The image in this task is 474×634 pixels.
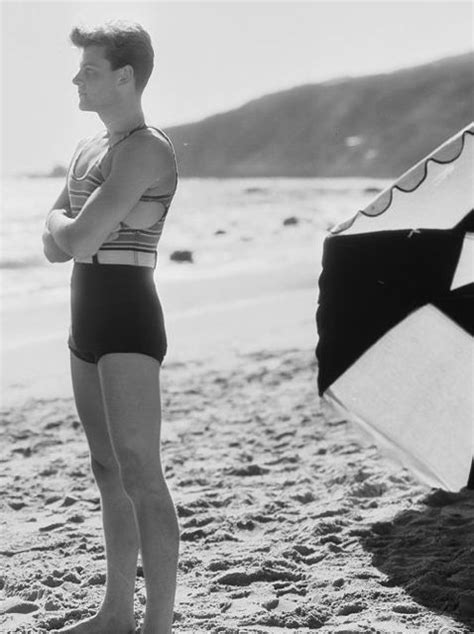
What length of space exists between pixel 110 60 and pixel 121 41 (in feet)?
0.19

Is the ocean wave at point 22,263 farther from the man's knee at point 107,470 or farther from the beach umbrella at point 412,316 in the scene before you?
the man's knee at point 107,470

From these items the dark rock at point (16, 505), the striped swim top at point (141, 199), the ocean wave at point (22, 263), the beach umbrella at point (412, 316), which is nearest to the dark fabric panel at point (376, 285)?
the beach umbrella at point (412, 316)

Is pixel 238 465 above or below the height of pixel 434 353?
below

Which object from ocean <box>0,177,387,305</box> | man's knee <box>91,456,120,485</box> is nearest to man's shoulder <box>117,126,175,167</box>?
man's knee <box>91,456,120,485</box>

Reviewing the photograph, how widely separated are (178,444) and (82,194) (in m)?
3.12

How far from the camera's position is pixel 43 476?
5.16 m

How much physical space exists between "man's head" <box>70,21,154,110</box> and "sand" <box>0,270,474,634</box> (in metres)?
1.73

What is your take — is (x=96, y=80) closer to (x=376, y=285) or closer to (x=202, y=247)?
(x=376, y=285)

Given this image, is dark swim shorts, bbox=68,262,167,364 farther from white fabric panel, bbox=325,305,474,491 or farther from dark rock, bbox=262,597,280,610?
white fabric panel, bbox=325,305,474,491

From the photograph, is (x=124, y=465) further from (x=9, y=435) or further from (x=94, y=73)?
(x=9, y=435)

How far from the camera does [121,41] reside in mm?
2666

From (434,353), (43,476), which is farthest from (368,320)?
(43,476)

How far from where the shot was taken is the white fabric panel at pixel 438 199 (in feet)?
12.1

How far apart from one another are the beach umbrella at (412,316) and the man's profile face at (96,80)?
4.62 ft
